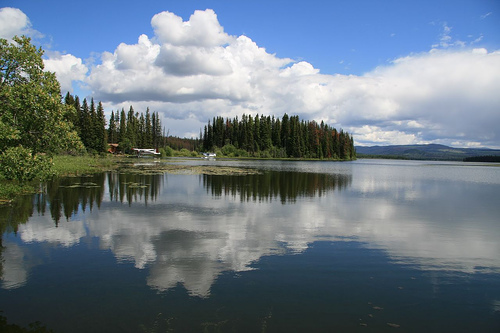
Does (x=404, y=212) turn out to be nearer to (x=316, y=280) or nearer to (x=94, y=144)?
(x=316, y=280)

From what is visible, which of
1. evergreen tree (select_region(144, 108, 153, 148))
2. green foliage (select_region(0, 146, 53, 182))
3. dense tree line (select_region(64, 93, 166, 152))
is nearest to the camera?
green foliage (select_region(0, 146, 53, 182))

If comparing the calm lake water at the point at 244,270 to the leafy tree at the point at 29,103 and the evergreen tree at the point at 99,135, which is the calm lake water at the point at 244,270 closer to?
the leafy tree at the point at 29,103

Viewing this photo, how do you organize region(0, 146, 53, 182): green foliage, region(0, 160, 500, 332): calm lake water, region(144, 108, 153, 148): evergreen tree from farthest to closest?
region(144, 108, 153, 148): evergreen tree < region(0, 146, 53, 182): green foliage < region(0, 160, 500, 332): calm lake water

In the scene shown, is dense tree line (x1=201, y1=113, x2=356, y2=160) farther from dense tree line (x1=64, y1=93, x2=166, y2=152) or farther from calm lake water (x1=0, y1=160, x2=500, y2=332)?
calm lake water (x1=0, y1=160, x2=500, y2=332)

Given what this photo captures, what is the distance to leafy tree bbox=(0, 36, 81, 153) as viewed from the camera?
17.7 meters

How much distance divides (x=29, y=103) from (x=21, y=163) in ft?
11.1

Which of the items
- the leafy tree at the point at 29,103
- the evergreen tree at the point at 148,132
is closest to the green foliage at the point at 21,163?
the leafy tree at the point at 29,103

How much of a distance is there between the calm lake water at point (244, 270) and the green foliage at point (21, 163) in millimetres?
1904

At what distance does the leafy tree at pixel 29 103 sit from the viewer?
1772cm

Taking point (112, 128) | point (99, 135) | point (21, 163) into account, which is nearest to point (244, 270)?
point (21, 163)

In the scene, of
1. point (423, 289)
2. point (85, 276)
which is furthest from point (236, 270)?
point (423, 289)

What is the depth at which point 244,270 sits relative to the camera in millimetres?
9555

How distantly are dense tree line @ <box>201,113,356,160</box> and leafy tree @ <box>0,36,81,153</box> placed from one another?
430 feet

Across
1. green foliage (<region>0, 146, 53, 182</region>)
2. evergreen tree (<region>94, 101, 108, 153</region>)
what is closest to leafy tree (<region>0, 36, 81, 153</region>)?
green foliage (<region>0, 146, 53, 182</region>)
